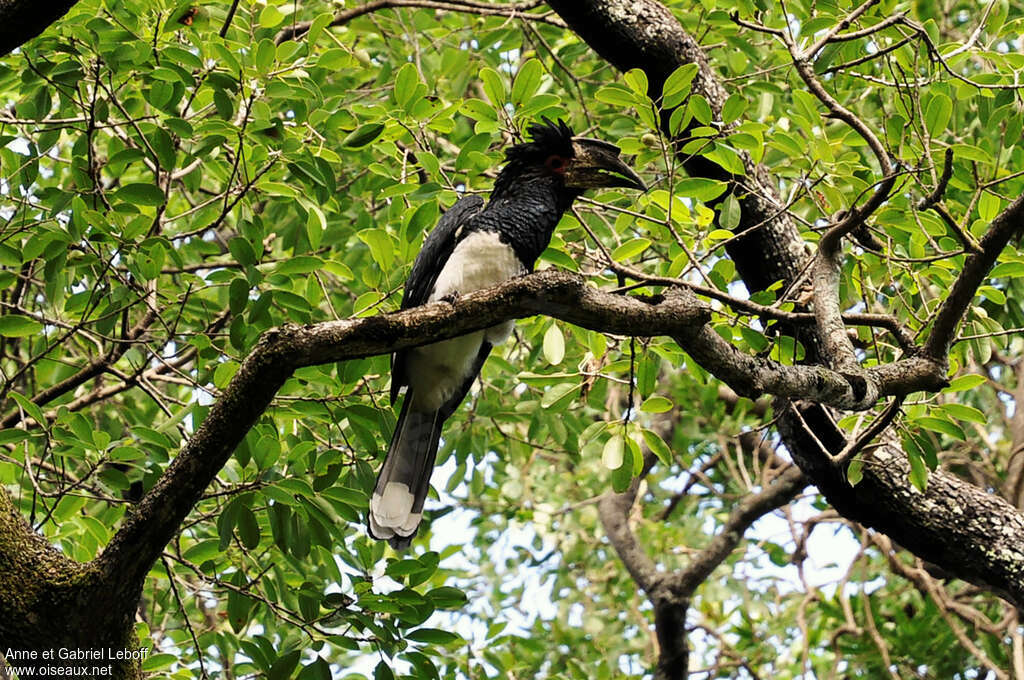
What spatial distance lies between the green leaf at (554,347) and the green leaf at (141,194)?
1.30 m

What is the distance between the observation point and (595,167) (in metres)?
3.64

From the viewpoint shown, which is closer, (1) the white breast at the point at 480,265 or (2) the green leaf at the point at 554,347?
(2) the green leaf at the point at 554,347

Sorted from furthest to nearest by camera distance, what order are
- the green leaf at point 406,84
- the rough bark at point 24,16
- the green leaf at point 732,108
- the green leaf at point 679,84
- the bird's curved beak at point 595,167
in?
the bird's curved beak at point 595,167 → the green leaf at point 406,84 → the green leaf at point 732,108 → the green leaf at point 679,84 → the rough bark at point 24,16

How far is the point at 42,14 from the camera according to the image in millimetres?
2434

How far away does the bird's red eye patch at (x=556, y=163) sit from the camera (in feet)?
11.9

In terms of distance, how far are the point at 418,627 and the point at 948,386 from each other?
1.75 m

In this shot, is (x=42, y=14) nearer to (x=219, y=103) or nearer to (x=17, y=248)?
(x=219, y=103)

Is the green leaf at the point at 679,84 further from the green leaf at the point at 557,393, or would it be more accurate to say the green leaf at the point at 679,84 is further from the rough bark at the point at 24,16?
the rough bark at the point at 24,16

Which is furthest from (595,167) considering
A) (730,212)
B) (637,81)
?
(637,81)

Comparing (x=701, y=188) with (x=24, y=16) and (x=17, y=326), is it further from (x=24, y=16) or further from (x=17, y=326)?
(x=17, y=326)

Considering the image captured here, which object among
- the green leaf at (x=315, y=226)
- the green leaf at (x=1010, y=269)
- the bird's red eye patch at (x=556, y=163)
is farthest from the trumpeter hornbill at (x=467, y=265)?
the green leaf at (x=1010, y=269)

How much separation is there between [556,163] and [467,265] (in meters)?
0.55

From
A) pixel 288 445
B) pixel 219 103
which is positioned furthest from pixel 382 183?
pixel 288 445

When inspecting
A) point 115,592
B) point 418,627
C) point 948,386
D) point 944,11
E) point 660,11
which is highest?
point 944,11
